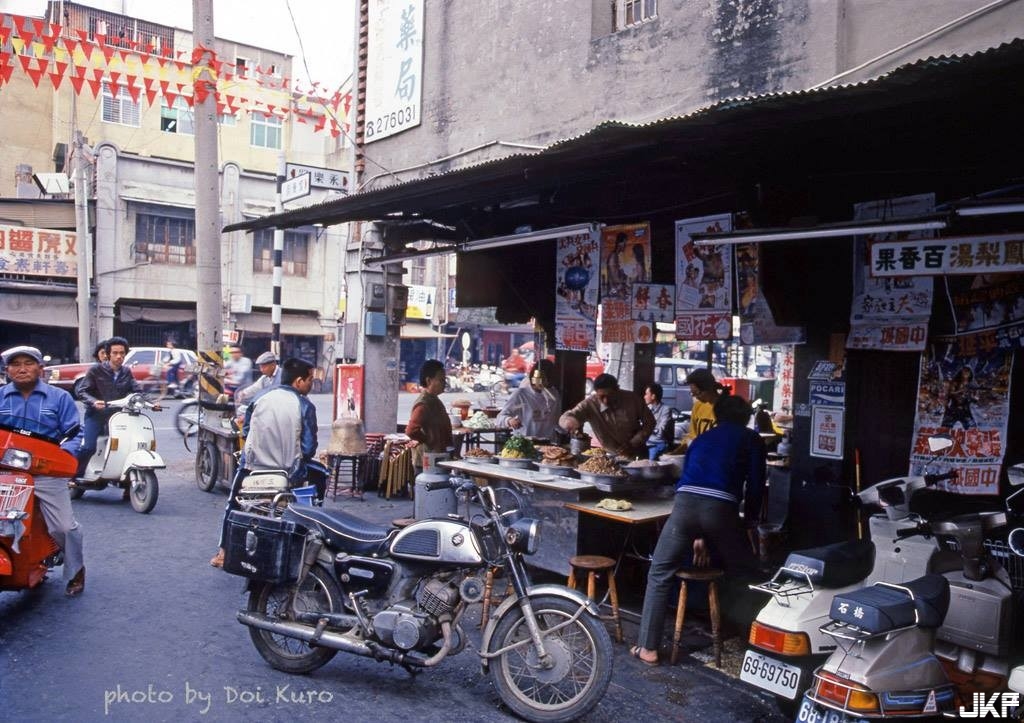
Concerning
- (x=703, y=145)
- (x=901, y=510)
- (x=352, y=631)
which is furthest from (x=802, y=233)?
(x=352, y=631)

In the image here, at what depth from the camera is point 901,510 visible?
479 cm

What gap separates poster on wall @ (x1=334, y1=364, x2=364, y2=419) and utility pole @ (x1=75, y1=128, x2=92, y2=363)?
17744 mm

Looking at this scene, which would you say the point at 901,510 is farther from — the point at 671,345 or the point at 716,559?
the point at 671,345

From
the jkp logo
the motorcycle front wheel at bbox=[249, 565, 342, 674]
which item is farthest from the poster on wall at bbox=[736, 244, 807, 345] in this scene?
the motorcycle front wheel at bbox=[249, 565, 342, 674]

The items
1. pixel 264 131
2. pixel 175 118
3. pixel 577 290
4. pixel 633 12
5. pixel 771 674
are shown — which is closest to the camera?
pixel 771 674

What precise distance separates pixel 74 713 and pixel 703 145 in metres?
5.17

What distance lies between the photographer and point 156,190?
29.3 metres

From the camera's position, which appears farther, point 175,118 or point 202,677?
point 175,118

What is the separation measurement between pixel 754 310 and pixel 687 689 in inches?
135

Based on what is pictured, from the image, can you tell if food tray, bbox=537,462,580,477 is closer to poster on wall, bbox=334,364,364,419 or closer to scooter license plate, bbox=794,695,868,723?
scooter license plate, bbox=794,695,868,723

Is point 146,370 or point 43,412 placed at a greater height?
point 43,412

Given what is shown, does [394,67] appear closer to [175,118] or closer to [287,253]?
[287,253]

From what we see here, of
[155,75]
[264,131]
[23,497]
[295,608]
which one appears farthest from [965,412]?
[264,131]

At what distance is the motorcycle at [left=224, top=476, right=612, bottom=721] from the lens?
450 centimetres
